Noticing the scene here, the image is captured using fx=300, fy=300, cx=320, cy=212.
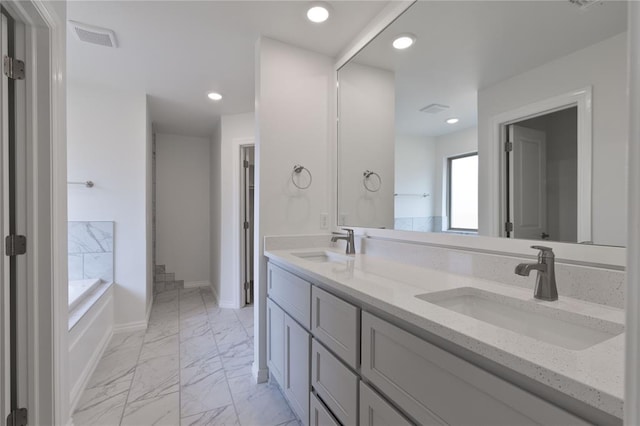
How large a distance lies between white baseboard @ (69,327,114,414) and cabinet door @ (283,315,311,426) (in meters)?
1.25

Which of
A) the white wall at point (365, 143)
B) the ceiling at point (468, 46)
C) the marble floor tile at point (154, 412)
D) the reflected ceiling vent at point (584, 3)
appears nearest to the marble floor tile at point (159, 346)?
the marble floor tile at point (154, 412)

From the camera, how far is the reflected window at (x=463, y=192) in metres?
1.42

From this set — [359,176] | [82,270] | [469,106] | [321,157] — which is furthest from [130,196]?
[469,106]

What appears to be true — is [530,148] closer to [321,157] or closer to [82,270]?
[321,157]

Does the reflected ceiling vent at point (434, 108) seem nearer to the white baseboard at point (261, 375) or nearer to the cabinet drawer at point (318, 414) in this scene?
the cabinet drawer at point (318, 414)

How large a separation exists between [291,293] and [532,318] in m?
1.13

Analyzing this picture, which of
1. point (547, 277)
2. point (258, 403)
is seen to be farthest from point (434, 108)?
point (258, 403)

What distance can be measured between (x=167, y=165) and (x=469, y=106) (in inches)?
178

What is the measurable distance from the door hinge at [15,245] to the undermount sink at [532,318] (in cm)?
167

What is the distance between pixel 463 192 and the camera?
148cm

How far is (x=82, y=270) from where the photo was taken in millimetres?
2932

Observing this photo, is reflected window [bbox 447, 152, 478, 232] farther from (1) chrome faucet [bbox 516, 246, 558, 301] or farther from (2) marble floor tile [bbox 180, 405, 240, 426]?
(2) marble floor tile [bbox 180, 405, 240, 426]

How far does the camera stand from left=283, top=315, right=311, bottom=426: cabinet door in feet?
4.98

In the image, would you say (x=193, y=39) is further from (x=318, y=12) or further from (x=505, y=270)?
(x=505, y=270)
